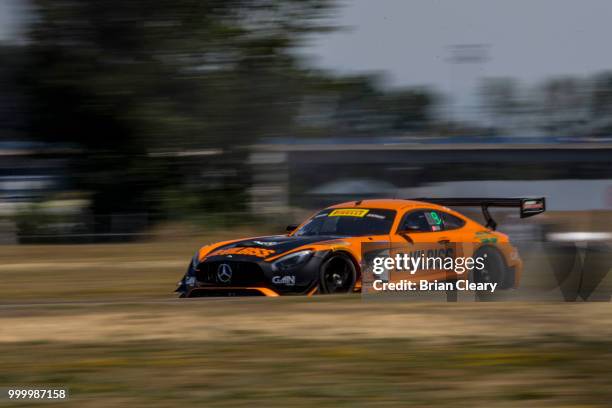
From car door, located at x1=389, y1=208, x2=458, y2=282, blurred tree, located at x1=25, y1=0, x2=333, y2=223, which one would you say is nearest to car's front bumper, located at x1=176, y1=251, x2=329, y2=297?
car door, located at x1=389, y1=208, x2=458, y2=282

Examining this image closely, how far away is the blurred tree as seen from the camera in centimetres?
2422

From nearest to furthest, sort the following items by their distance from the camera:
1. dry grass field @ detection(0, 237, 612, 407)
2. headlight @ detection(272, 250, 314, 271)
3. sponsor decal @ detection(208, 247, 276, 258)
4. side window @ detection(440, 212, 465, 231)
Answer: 1. dry grass field @ detection(0, 237, 612, 407)
2. headlight @ detection(272, 250, 314, 271)
3. sponsor decal @ detection(208, 247, 276, 258)
4. side window @ detection(440, 212, 465, 231)

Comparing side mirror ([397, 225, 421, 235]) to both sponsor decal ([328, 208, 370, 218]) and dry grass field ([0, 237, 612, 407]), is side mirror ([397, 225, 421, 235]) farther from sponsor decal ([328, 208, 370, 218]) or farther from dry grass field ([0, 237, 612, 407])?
dry grass field ([0, 237, 612, 407])

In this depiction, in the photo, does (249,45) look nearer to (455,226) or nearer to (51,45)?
(51,45)

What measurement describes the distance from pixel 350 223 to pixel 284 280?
148 cm

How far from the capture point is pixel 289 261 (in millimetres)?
10344

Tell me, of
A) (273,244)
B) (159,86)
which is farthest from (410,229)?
(159,86)

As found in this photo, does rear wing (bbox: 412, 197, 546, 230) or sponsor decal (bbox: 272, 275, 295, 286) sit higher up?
rear wing (bbox: 412, 197, 546, 230)

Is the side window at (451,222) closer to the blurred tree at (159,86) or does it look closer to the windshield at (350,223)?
the windshield at (350,223)

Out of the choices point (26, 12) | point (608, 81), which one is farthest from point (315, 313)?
point (608, 81)

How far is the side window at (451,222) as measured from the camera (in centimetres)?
1179

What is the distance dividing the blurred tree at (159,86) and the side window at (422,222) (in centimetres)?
1408

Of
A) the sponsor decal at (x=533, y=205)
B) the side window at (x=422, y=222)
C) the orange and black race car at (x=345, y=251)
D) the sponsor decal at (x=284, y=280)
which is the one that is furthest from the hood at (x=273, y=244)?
the sponsor decal at (x=533, y=205)

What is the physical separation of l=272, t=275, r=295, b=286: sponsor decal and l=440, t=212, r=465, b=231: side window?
2409mm
